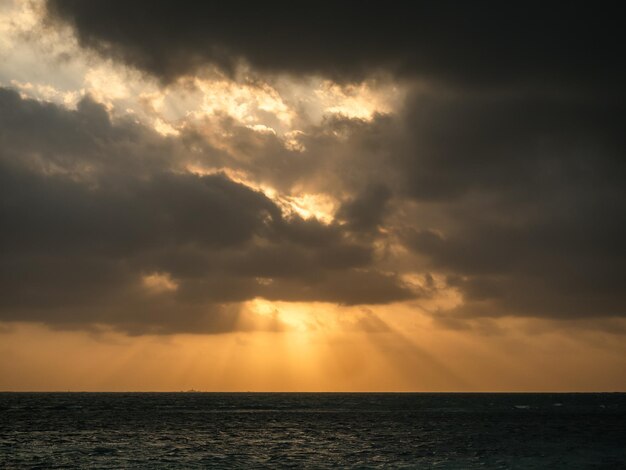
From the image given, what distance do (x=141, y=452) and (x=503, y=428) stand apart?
62.1 metres

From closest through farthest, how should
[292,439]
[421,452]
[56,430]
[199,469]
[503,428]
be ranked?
[199,469], [421,452], [292,439], [56,430], [503,428]

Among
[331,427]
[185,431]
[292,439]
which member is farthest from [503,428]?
[185,431]

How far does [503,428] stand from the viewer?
113m

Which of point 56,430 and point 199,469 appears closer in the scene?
point 199,469

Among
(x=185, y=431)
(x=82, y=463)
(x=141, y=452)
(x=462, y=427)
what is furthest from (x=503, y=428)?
(x=82, y=463)

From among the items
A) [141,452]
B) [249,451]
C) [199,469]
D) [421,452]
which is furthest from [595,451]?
[141,452]

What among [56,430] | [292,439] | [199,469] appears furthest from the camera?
[56,430]

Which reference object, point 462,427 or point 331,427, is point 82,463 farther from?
point 462,427

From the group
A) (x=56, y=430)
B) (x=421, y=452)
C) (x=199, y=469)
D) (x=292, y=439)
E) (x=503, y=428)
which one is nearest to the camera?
(x=199, y=469)

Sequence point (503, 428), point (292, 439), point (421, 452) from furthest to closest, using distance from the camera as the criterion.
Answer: point (503, 428) < point (292, 439) < point (421, 452)

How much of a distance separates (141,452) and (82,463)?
10.7 meters

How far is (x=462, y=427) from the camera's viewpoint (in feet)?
382

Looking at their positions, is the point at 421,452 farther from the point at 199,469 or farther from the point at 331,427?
the point at 331,427

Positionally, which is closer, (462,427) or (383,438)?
(383,438)
